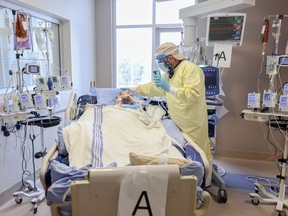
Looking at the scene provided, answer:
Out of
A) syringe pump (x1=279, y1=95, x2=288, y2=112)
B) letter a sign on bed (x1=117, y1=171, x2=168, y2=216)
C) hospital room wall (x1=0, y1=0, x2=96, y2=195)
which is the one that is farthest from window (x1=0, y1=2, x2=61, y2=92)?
syringe pump (x1=279, y1=95, x2=288, y2=112)

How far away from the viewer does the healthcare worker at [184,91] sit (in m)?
2.13

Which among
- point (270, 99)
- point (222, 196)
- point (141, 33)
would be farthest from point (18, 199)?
point (141, 33)

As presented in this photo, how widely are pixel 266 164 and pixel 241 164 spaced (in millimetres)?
358

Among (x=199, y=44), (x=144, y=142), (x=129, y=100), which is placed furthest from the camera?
(x=199, y=44)

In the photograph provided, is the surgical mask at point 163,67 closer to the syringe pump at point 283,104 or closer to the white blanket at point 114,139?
the white blanket at point 114,139

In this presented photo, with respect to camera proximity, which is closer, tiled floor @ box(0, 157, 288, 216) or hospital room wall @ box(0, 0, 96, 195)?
tiled floor @ box(0, 157, 288, 216)

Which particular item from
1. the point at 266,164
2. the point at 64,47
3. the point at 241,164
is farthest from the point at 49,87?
the point at 266,164

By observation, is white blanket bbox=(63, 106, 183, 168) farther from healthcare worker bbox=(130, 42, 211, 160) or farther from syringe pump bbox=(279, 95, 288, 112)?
syringe pump bbox=(279, 95, 288, 112)

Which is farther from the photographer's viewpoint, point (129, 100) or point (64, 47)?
point (64, 47)

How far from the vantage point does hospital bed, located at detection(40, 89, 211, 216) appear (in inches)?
42.9

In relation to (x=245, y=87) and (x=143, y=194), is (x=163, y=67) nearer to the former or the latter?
(x=143, y=194)

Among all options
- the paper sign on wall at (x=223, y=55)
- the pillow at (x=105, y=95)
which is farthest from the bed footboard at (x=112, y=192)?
the paper sign on wall at (x=223, y=55)

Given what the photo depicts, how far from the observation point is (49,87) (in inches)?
102

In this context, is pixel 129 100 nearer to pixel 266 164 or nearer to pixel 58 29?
pixel 58 29
